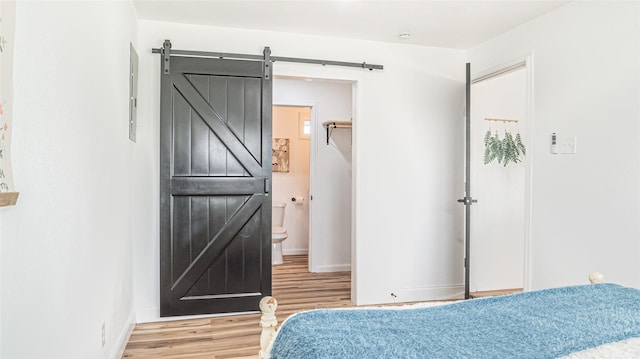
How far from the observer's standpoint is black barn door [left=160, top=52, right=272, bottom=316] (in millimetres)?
3400

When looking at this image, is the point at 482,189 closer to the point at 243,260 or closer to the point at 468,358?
the point at 243,260

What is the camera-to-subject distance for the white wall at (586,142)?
2535 mm

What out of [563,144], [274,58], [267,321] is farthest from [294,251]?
[267,321]

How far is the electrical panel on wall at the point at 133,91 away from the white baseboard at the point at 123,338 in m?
1.32

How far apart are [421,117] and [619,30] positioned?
1.73 metres

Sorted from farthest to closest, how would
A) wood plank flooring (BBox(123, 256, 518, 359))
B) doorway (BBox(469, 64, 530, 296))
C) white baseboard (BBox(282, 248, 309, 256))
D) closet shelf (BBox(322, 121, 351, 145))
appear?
white baseboard (BBox(282, 248, 309, 256))
closet shelf (BBox(322, 121, 351, 145))
doorway (BBox(469, 64, 530, 296))
wood plank flooring (BBox(123, 256, 518, 359))

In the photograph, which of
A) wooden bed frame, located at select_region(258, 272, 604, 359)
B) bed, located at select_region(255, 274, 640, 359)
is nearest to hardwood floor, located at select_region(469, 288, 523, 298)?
bed, located at select_region(255, 274, 640, 359)

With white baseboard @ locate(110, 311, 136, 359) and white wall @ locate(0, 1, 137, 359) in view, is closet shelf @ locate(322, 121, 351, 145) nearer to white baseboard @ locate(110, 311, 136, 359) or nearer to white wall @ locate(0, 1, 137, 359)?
white wall @ locate(0, 1, 137, 359)

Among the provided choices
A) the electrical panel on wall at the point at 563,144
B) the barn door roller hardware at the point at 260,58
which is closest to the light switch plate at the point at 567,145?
the electrical panel on wall at the point at 563,144

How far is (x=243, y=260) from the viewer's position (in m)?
3.55

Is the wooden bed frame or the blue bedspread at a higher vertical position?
the blue bedspread

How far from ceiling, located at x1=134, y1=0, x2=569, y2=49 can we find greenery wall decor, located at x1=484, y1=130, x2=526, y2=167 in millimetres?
1081

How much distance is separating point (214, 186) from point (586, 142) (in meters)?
2.71

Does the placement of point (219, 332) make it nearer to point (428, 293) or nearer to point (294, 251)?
point (428, 293)
